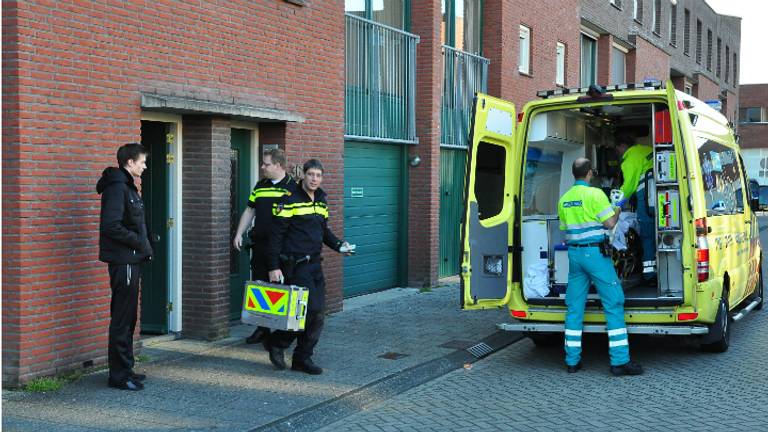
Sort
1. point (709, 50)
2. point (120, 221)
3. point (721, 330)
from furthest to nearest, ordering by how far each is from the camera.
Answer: point (709, 50) → point (721, 330) → point (120, 221)

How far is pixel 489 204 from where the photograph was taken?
8.41 metres

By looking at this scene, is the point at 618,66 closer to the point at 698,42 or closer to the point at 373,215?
the point at 698,42

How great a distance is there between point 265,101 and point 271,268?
8.91 ft

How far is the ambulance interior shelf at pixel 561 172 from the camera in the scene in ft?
26.6

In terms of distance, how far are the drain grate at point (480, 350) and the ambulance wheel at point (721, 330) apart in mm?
2017

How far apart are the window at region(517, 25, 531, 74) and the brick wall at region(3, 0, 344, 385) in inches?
365

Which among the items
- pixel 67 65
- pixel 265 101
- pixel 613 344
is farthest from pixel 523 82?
pixel 67 65

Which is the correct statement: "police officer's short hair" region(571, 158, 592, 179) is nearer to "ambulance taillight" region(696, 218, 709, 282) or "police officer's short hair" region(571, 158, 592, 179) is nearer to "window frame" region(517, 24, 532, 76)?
"ambulance taillight" region(696, 218, 709, 282)

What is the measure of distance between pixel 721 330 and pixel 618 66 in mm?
16937

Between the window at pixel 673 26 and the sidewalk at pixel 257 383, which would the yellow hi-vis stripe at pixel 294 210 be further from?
the window at pixel 673 26

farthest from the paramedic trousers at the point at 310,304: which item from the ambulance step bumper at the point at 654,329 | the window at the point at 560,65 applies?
the window at the point at 560,65

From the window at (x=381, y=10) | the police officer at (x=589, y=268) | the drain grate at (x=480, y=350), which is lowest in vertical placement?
the drain grate at (x=480, y=350)

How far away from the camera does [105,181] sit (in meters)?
6.78

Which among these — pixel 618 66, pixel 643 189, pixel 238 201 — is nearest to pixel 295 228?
pixel 238 201
